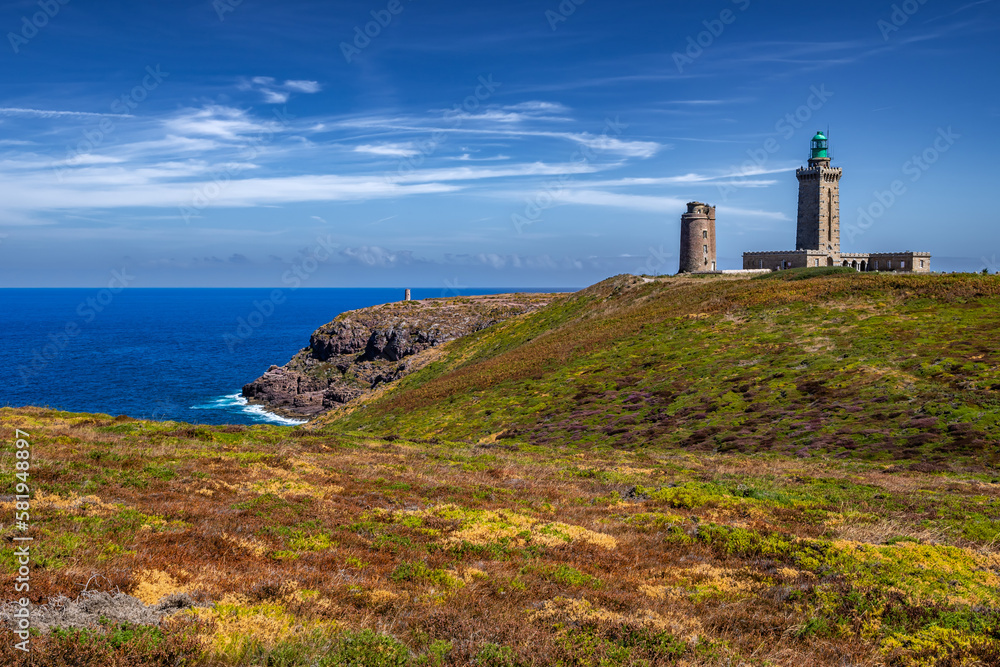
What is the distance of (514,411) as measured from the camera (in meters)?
39.6

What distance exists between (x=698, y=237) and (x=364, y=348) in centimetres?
5617

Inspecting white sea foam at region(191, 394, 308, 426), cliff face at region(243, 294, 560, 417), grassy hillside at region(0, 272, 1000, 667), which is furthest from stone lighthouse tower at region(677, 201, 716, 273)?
white sea foam at region(191, 394, 308, 426)

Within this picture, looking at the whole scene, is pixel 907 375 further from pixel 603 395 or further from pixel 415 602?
pixel 415 602

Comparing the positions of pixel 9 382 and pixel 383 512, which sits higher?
pixel 383 512

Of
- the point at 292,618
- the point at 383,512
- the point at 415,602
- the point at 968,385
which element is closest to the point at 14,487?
the point at 383,512

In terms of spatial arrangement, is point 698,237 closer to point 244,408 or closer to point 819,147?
point 819,147

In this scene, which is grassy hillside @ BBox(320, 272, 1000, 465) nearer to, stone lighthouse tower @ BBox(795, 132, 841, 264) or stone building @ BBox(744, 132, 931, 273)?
stone building @ BBox(744, 132, 931, 273)

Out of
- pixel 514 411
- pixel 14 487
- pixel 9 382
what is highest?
pixel 14 487

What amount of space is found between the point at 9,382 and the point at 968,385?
4972 inches

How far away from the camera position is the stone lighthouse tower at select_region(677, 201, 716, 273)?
84.3 meters

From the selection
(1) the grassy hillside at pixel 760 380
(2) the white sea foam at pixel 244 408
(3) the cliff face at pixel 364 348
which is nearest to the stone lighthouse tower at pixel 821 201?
(1) the grassy hillside at pixel 760 380

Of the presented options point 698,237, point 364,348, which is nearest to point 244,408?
point 364,348

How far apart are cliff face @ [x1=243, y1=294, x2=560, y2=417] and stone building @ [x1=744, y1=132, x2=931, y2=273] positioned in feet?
124

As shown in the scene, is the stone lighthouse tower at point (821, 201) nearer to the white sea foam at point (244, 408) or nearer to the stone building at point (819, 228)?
the stone building at point (819, 228)
